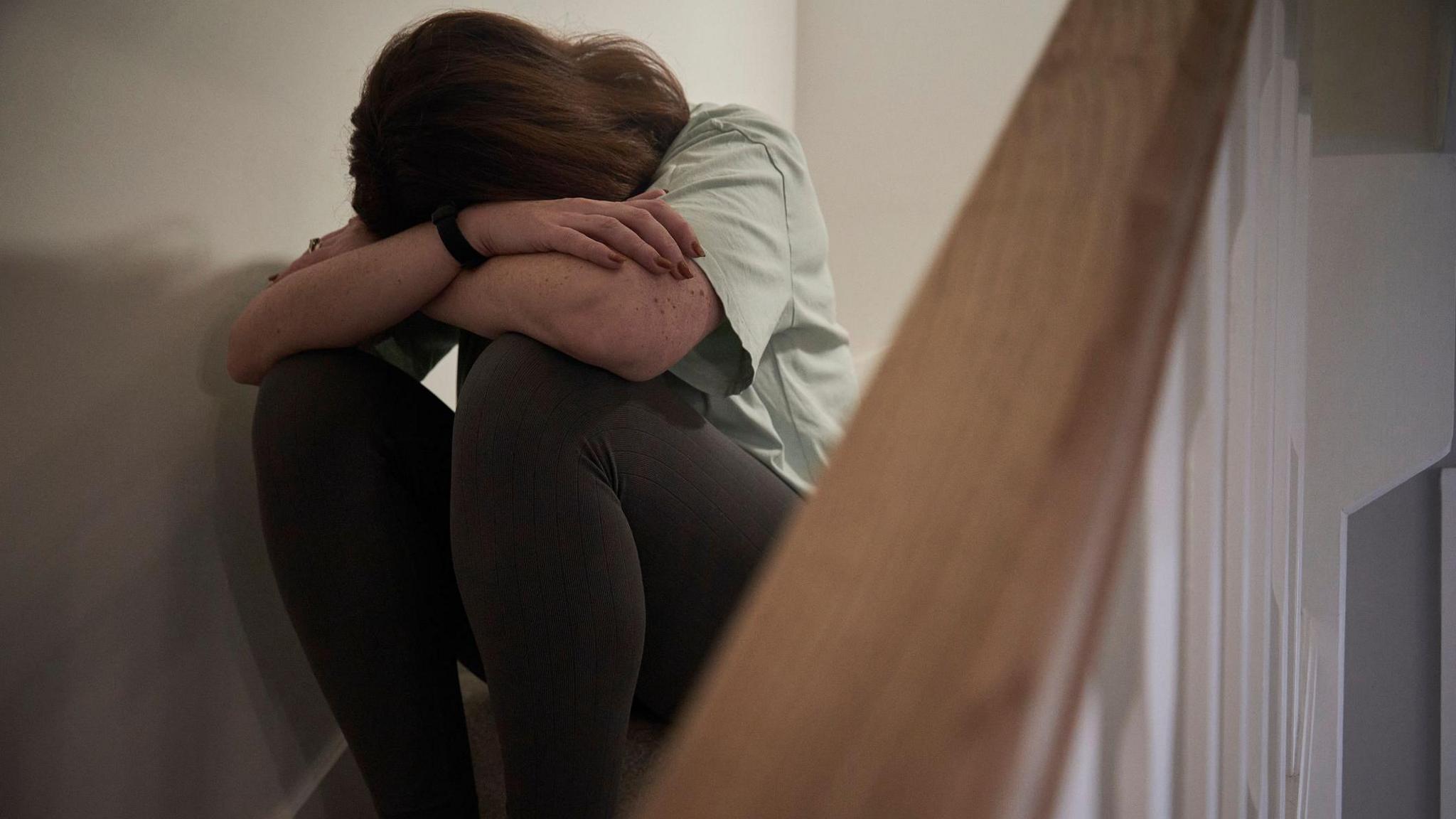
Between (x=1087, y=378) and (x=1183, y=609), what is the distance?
0.17 meters

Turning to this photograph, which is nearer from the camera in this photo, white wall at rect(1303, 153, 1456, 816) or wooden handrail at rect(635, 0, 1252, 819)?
wooden handrail at rect(635, 0, 1252, 819)

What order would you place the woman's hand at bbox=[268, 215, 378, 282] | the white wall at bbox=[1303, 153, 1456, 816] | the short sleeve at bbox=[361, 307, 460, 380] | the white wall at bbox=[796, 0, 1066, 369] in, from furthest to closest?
the white wall at bbox=[796, 0, 1066, 369] < the white wall at bbox=[1303, 153, 1456, 816] < the short sleeve at bbox=[361, 307, 460, 380] < the woman's hand at bbox=[268, 215, 378, 282]

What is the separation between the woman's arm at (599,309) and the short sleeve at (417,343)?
23 cm

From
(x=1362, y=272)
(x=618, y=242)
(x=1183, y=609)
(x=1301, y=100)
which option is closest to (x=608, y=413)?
(x=618, y=242)

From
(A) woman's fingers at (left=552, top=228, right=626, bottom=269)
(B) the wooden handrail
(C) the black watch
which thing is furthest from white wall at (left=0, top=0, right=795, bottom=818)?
(B) the wooden handrail

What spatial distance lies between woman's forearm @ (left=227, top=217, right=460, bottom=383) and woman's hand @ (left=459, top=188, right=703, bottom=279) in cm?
4

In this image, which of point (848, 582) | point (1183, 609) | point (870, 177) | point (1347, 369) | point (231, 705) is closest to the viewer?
point (848, 582)

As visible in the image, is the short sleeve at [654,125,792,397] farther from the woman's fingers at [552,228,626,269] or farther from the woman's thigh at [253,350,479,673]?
the woman's thigh at [253,350,479,673]

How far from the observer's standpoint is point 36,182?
64 centimetres

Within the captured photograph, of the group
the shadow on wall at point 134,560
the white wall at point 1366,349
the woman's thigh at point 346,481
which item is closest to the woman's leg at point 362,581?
the woman's thigh at point 346,481

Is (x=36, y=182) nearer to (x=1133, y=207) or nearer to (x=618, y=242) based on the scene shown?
(x=618, y=242)

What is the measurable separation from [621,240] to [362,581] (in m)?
0.30

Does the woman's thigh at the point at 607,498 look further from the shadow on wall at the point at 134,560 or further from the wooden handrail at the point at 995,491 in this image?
the wooden handrail at the point at 995,491

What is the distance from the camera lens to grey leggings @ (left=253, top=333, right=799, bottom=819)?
571mm
